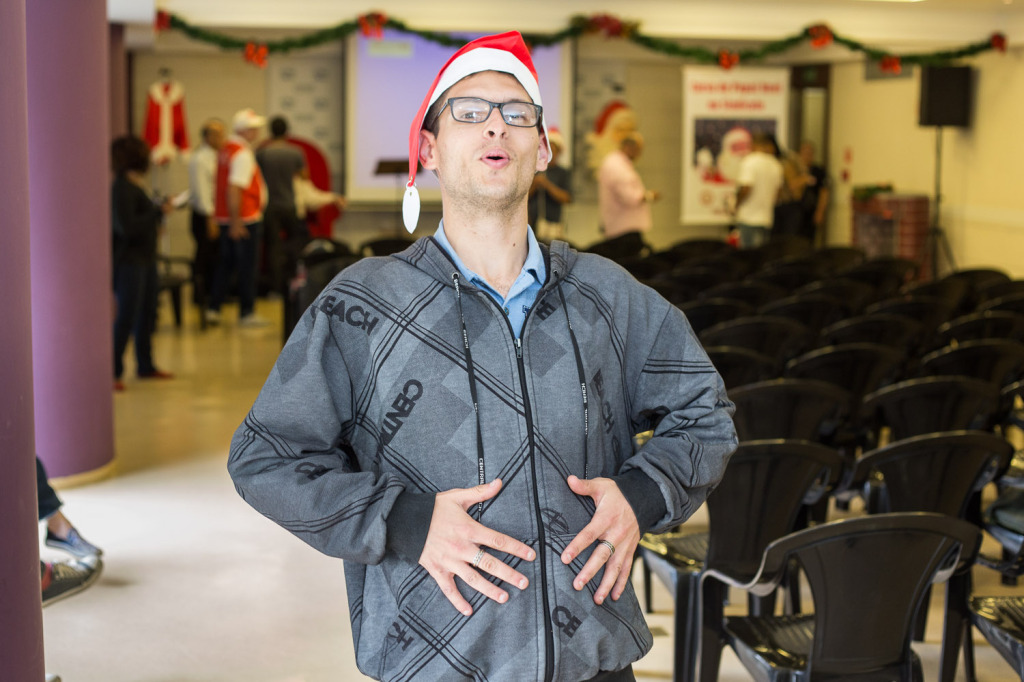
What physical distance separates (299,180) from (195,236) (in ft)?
4.00

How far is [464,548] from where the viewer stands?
1.71m

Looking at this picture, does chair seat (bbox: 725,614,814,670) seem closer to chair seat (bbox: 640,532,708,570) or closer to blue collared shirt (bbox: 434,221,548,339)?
chair seat (bbox: 640,532,708,570)

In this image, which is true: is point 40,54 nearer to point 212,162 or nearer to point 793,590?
point 793,590

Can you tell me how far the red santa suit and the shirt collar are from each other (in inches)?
490

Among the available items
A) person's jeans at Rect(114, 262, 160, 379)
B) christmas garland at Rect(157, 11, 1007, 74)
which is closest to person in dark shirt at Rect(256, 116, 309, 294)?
christmas garland at Rect(157, 11, 1007, 74)

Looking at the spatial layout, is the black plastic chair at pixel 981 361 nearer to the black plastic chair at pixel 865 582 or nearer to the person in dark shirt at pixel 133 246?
the black plastic chair at pixel 865 582

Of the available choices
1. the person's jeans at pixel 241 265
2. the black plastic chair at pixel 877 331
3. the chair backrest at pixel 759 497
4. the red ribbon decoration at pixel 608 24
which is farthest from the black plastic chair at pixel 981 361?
the red ribbon decoration at pixel 608 24

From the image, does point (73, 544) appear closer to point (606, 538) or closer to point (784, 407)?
point (784, 407)

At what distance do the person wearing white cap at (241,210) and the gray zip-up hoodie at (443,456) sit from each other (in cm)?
893

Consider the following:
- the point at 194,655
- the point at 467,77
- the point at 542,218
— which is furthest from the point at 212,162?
the point at 467,77

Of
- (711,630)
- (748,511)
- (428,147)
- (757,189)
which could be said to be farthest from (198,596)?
(757,189)

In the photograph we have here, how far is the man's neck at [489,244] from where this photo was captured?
1898 millimetres

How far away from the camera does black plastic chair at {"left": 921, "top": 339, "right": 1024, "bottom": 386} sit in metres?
5.20

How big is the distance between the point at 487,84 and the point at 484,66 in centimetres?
3
